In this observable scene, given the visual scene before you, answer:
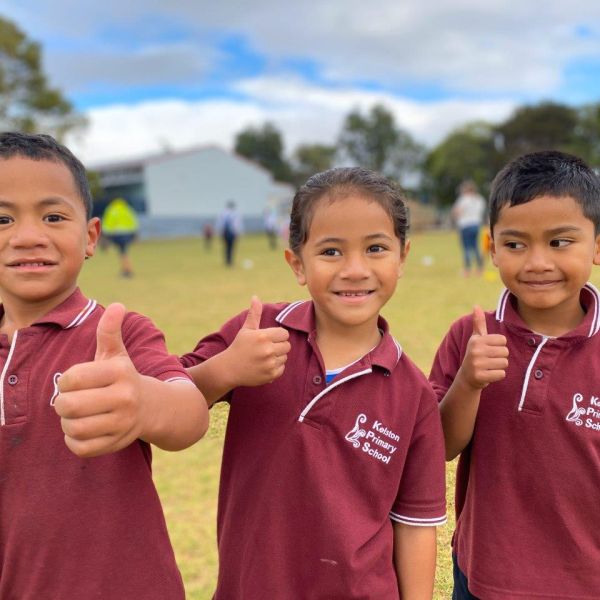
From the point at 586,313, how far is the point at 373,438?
2.00 ft

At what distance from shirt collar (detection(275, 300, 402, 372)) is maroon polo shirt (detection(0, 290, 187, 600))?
0.30 metres

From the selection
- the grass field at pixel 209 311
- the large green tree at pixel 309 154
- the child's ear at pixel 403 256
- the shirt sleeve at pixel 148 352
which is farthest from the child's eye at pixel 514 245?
the large green tree at pixel 309 154

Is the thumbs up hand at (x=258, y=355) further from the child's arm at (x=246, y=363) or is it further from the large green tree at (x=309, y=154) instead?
the large green tree at (x=309, y=154)

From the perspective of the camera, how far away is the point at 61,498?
3.77 feet

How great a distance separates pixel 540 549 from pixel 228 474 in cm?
70

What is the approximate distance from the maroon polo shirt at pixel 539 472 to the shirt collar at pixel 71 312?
2.61 feet

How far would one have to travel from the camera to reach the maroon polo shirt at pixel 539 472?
52.4 inches

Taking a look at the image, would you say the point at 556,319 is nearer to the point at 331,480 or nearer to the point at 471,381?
the point at 471,381

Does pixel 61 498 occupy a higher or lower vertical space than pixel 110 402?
lower

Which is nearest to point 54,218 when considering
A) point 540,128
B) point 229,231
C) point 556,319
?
point 556,319

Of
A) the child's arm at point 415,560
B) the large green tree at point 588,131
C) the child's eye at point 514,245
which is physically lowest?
the child's arm at point 415,560

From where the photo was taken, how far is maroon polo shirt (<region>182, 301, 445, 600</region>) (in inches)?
48.8

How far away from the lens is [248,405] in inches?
52.5

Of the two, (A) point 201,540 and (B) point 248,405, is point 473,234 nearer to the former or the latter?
(A) point 201,540
